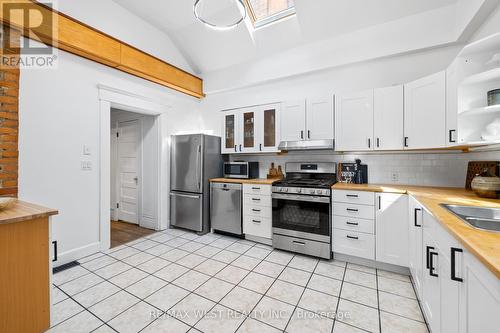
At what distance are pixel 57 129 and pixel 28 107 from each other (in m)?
0.32

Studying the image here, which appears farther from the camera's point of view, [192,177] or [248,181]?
[192,177]

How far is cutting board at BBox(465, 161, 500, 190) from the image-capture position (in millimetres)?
2074

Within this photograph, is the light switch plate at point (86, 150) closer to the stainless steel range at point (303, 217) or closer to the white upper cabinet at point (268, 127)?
the white upper cabinet at point (268, 127)

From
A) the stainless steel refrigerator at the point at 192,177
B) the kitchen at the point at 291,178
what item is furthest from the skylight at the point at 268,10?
the stainless steel refrigerator at the point at 192,177

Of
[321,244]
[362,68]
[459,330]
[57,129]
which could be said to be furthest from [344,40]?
[57,129]

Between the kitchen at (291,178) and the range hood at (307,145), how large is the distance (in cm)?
3

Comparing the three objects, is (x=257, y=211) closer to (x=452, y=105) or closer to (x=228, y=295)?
(x=228, y=295)

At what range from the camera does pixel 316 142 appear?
9.97 feet

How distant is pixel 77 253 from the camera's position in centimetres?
268

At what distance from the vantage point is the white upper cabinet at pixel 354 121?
2.78 metres

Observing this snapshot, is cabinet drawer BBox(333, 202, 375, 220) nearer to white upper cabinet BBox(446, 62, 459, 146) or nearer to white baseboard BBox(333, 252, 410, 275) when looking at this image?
white baseboard BBox(333, 252, 410, 275)

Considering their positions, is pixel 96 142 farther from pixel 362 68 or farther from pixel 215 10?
pixel 362 68

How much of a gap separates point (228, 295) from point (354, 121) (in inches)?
103

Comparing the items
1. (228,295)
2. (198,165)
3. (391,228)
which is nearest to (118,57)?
(198,165)
